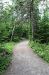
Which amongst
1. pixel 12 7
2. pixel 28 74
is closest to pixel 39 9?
pixel 12 7

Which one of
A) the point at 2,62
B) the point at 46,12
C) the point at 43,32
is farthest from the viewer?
the point at 46,12

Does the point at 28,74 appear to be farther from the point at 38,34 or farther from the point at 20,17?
the point at 20,17

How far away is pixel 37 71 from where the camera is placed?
923 centimetres

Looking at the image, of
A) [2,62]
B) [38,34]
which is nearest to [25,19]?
[38,34]

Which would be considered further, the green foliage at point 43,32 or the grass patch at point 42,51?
the green foliage at point 43,32

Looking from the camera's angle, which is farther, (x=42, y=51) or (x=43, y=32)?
(x=43, y=32)

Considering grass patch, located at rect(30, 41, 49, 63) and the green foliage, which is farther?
the green foliage

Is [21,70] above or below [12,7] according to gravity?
below

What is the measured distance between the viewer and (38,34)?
22891 millimetres

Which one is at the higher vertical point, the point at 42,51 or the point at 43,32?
the point at 43,32

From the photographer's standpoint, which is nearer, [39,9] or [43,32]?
[43,32]

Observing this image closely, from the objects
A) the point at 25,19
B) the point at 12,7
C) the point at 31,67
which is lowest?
the point at 31,67

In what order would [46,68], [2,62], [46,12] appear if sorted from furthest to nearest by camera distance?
[46,12] → [2,62] → [46,68]

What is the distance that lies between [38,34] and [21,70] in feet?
45.1
